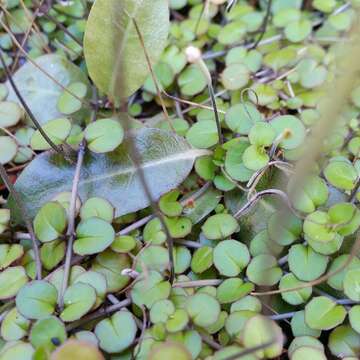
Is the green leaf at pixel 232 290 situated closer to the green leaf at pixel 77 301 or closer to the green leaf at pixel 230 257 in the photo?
the green leaf at pixel 230 257

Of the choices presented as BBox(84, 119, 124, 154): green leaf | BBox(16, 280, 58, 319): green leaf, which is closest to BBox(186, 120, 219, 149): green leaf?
BBox(84, 119, 124, 154): green leaf

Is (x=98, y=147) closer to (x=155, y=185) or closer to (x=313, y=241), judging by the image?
(x=155, y=185)

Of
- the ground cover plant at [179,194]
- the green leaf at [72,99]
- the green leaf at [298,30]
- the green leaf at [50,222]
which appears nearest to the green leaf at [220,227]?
the ground cover plant at [179,194]

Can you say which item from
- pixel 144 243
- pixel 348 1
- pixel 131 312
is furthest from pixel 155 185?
pixel 348 1

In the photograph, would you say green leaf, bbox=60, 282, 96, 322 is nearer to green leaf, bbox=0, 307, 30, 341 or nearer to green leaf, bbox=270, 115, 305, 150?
green leaf, bbox=0, 307, 30, 341

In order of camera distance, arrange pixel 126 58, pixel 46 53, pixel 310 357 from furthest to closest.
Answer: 1. pixel 46 53
2. pixel 126 58
3. pixel 310 357

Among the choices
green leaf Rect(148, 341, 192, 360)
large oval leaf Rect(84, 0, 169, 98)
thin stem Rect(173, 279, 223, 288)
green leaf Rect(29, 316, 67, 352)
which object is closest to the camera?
green leaf Rect(148, 341, 192, 360)
